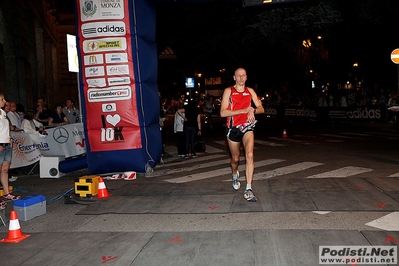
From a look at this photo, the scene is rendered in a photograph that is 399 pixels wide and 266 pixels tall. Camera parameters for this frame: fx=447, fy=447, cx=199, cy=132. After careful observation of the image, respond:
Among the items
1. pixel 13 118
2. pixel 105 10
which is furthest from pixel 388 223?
pixel 13 118

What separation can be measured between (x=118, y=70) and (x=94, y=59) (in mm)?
671

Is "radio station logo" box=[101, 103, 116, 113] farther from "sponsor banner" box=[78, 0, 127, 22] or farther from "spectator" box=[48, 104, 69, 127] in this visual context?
"spectator" box=[48, 104, 69, 127]

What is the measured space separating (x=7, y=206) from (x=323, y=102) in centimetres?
2438

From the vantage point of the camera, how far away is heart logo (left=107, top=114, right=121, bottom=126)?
10922 mm

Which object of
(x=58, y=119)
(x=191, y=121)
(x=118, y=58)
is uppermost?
(x=118, y=58)

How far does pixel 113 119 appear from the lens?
10938 mm

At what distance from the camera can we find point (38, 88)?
26.0 meters

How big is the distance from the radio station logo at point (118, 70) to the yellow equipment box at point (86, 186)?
10.8 feet

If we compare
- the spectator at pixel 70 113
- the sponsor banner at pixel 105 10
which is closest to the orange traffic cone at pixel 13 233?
the sponsor banner at pixel 105 10

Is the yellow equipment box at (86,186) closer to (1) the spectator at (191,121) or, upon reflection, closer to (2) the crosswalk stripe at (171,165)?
(2) the crosswalk stripe at (171,165)

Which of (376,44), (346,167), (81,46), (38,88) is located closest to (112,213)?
(81,46)

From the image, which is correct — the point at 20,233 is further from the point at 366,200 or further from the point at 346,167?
the point at 346,167

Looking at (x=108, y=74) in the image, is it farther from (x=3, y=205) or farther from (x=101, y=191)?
(x=3, y=205)

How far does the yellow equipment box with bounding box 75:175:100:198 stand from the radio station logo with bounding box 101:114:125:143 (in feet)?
8.45
